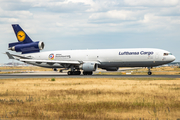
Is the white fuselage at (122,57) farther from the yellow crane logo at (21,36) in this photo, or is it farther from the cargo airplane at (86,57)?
the yellow crane logo at (21,36)

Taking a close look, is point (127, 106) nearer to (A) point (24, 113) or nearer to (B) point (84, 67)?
(A) point (24, 113)

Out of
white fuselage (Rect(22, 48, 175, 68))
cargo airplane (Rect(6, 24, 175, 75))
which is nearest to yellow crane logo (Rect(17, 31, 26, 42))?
cargo airplane (Rect(6, 24, 175, 75))

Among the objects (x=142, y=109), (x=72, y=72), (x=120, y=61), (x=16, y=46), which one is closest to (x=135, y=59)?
(x=120, y=61)

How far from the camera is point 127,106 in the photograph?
14.8m

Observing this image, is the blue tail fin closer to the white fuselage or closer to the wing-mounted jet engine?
the wing-mounted jet engine

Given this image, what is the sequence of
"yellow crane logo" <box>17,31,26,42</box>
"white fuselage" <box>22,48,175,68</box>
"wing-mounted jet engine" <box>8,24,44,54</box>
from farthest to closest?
"yellow crane logo" <box>17,31,26,42</box>
"wing-mounted jet engine" <box>8,24,44,54</box>
"white fuselage" <box>22,48,175,68</box>

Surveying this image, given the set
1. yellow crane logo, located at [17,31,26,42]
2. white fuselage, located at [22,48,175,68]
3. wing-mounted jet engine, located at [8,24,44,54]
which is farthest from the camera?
yellow crane logo, located at [17,31,26,42]

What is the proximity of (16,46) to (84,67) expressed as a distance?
16.3m

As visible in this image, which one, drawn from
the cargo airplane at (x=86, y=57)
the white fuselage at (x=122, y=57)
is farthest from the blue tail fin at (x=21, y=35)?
the white fuselage at (x=122, y=57)

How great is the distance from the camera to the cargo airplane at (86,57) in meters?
47.6

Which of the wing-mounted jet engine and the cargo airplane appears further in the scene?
the wing-mounted jet engine

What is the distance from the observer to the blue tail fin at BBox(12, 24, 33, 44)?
183 feet

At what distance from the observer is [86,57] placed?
52.0 m

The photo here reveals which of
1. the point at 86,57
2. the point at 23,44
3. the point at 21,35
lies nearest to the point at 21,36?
the point at 21,35
